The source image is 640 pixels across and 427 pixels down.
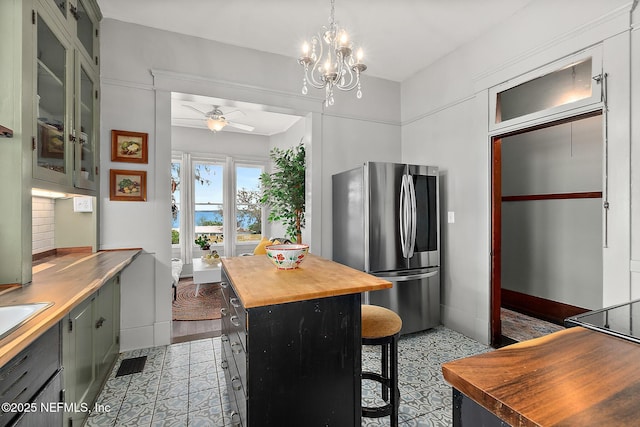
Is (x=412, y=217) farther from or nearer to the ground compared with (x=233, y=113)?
nearer to the ground

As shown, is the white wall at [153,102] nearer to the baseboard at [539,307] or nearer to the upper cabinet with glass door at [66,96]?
the upper cabinet with glass door at [66,96]

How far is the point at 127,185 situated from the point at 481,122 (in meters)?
3.39

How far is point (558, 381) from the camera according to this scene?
64 centimetres

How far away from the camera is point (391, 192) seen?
299cm

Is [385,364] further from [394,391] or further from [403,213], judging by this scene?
[403,213]

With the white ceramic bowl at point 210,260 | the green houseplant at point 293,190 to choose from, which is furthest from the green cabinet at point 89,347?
the white ceramic bowl at point 210,260

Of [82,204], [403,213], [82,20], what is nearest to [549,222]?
[403,213]

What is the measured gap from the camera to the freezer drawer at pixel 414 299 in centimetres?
297

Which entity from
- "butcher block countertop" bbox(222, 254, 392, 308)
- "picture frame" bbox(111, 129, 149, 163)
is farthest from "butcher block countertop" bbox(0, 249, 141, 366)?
"picture frame" bbox(111, 129, 149, 163)

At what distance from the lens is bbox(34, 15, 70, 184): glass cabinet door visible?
1.66m

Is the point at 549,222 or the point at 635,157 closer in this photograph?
the point at 635,157

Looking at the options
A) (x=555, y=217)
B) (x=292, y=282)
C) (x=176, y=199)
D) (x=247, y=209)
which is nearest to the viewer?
(x=292, y=282)

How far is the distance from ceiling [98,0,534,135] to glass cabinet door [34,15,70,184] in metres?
1.05

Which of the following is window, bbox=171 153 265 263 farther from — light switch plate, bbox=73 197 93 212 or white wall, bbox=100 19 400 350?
light switch plate, bbox=73 197 93 212
